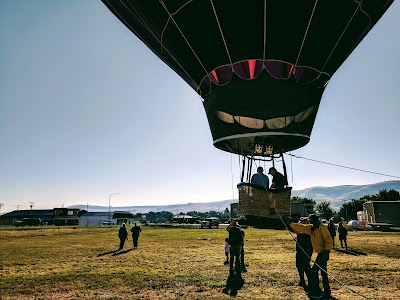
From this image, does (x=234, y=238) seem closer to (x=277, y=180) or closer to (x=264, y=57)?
(x=277, y=180)

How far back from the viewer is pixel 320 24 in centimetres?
679

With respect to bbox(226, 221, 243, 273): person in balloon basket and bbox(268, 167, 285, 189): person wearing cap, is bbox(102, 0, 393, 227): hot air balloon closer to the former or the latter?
bbox(268, 167, 285, 189): person wearing cap

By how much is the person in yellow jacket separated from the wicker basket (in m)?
0.71

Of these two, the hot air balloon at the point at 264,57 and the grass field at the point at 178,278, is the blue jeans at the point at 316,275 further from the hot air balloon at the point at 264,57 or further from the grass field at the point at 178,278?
the hot air balloon at the point at 264,57

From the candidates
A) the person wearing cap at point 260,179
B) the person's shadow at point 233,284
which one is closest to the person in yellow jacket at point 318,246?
the person wearing cap at point 260,179

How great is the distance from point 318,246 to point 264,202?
71.8 inches

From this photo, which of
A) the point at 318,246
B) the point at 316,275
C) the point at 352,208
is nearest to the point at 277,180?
the point at 318,246

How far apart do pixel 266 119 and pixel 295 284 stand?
189 inches

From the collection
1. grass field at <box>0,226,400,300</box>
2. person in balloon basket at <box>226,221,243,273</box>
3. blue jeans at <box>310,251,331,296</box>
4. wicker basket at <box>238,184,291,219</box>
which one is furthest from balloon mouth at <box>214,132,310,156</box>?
grass field at <box>0,226,400,300</box>

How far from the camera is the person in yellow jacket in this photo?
6805 mm

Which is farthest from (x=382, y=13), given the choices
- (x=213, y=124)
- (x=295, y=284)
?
(x=295, y=284)

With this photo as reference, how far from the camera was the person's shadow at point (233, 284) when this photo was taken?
7.57 meters

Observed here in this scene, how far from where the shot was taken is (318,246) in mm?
6863

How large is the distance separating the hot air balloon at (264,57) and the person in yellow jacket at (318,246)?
1820mm
